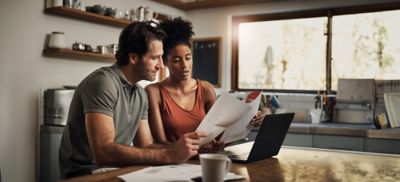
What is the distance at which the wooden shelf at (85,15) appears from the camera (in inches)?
129

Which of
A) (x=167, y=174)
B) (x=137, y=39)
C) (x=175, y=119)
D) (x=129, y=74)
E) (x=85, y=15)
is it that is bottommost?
(x=167, y=174)

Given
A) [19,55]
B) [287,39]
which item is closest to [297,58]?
[287,39]

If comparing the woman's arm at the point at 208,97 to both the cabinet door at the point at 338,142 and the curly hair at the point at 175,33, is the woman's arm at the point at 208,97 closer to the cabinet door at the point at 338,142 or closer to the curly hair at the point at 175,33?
the curly hair at the point at 175,33

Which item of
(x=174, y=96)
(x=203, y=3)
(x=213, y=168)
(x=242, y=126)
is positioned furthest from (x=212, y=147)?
(x=203, y=3)

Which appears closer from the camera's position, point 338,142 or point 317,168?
point 317,168

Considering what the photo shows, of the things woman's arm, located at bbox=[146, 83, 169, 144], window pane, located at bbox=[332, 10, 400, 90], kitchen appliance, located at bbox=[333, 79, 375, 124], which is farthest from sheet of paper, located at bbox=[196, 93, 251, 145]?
window pane, located at bbox=[332, 10, 400, 90]

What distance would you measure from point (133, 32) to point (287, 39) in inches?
116

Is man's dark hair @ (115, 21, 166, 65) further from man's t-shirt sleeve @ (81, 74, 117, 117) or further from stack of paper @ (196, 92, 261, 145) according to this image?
stack of paper @ (196, 92, 261, 145)

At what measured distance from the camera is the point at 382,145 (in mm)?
3170

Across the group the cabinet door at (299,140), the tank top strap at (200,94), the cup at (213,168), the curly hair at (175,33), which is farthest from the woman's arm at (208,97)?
the cabinet door at (299,140)

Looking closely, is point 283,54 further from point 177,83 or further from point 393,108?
point 177,83

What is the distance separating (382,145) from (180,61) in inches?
79.8

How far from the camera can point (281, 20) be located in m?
4.42

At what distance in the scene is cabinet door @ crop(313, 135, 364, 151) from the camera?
10.8 feet
